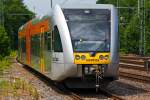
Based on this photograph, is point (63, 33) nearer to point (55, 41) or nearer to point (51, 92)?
A: point (55, 41)

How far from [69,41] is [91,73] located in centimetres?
121

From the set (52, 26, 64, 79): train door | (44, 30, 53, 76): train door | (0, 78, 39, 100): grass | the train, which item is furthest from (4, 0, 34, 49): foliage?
the train

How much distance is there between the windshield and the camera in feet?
53.2

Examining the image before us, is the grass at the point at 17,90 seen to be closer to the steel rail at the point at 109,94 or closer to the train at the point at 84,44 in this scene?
the train at the point at 84,44

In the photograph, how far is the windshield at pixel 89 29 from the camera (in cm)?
1622

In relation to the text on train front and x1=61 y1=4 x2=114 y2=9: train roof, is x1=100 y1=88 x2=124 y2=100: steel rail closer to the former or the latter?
the text on train front

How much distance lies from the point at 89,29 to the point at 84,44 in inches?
22.8

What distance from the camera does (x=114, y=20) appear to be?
16.6m

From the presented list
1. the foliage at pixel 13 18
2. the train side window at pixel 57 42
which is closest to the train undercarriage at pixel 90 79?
the train side window at pixel 57 42

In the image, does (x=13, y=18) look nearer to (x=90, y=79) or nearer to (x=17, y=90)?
(x=17, y=90)

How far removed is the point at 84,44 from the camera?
1619cm

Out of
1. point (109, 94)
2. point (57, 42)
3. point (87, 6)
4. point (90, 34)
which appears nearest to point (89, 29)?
point (90, 34)

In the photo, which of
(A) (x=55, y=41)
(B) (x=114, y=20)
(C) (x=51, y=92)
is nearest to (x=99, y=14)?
Result: (B) (x=114, y=20)

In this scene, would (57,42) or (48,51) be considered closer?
(57,42)
